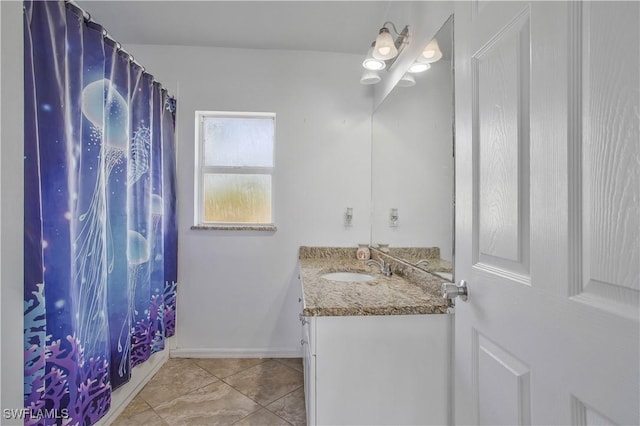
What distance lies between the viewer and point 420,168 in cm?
156

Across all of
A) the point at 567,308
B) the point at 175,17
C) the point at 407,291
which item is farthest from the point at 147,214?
the point at 567,308

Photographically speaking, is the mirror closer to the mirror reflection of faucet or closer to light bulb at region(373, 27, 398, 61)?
the mirror reflection of faucet

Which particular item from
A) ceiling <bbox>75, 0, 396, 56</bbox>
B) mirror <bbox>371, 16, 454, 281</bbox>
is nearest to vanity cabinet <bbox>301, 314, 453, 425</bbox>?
mirror <bbox>371, 16, 454, 281</bbox>

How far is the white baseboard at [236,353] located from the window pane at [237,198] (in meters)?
1.04

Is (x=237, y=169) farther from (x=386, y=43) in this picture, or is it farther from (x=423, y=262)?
(x=423, y=262)

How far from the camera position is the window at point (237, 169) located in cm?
248

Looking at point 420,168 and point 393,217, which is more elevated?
point 420,168

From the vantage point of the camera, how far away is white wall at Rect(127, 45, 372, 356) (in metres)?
2.38

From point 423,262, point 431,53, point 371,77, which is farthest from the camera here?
point 371,77

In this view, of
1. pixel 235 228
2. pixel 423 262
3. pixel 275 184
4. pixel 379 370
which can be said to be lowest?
pixel 379 370

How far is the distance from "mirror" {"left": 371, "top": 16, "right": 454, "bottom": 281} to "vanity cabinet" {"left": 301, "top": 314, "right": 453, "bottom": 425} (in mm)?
300

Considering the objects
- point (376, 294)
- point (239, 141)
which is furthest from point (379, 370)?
point (239, 141)

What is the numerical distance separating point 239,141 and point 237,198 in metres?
0.48

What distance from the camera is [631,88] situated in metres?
0.43
